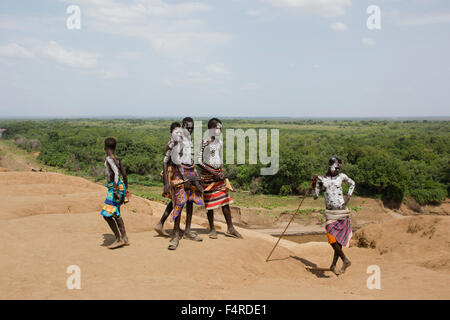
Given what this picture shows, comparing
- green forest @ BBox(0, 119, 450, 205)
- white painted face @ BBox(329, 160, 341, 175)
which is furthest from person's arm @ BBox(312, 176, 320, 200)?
green forest @ BBox(0, 119, 450, 205)

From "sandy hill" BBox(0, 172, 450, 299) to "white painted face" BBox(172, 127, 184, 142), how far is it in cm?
184

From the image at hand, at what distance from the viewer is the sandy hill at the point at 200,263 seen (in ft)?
14.2

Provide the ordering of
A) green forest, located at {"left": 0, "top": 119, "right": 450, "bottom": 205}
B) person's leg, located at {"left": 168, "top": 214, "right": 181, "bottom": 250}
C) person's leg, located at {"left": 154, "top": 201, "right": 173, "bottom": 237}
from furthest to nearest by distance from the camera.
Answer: green forest, located at {"left": 0, "top": 119, "right": 450, "bottom": 205}
person's leg, located at {"left": 154, "top": 201, "right": 173, "bottom": 237}
person's leg, located at {"left": 168, "top": 214, "right": 181, "bottom": 250}

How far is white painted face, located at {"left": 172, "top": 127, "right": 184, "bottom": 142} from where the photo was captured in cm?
613

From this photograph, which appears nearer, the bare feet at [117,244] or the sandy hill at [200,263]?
the sandy hill at [200,263]

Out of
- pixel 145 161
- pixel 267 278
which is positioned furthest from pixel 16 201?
pixel 145 161

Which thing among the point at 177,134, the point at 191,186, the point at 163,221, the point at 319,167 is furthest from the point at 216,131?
the point at 319,167

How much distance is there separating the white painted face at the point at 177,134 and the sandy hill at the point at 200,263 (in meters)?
1.84

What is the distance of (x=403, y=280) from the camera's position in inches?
211

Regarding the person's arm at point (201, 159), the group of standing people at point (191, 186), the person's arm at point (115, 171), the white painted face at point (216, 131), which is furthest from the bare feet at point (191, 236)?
the white painted face at point (216, 131)

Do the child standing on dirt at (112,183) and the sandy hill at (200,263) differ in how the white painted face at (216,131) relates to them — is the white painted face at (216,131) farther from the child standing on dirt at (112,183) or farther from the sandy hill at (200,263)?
the sandy hill at (200,263)

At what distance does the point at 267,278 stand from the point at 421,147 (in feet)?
154

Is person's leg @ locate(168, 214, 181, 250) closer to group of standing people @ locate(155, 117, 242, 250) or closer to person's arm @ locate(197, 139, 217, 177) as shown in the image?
group of standing people @ locate(155, 117, 242, 250)
